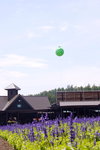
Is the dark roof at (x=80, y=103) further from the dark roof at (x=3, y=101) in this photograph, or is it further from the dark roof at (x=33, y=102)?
the dark roof at (x=3, y=101)

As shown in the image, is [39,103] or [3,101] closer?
[39,103]

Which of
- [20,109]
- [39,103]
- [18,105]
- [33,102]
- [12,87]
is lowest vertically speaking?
[20,109]

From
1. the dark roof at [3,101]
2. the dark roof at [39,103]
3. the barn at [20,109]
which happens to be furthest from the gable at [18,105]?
the dark roof at [3,101]

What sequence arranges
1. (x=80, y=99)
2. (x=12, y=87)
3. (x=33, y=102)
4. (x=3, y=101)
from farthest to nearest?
(x=12, y=87) → (x=3, y=101) → (x=33, y=102) → (x=80, y=99)

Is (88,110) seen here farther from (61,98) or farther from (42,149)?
(42,149)

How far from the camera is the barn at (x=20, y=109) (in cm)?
4050

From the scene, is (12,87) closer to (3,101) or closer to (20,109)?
(3,101)

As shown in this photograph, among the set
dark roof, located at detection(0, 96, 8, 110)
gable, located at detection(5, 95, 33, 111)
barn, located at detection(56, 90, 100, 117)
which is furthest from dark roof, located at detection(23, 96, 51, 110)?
barn, located at detection(56, 90, 100, 117)

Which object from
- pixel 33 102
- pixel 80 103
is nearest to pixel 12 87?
pixel 33 102

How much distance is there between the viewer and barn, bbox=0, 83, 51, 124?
40.5 metres

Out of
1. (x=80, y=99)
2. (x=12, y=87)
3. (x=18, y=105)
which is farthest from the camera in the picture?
(x=12, y=87)

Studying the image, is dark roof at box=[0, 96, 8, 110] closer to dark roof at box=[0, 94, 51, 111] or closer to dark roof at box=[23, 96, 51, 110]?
dark roof at box=[0, 94, 51, 111]

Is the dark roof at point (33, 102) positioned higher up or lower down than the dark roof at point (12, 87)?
lower down

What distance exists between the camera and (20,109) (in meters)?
40.4
